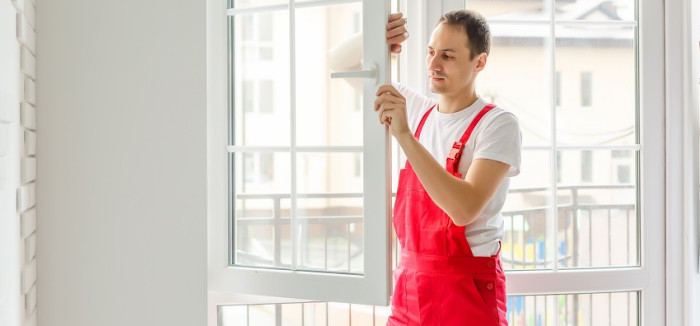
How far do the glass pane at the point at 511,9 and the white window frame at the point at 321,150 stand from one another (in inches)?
24.2

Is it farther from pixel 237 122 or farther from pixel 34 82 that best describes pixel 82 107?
pixel 237 122

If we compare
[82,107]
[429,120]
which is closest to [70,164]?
[82,107]

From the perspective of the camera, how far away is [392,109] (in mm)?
1699

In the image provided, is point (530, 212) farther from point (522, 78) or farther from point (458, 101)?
point (458, 101)

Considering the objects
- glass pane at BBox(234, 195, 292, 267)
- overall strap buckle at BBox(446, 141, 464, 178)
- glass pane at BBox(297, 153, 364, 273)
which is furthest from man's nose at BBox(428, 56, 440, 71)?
glass pane at BBox(234, 195, 292, 267)

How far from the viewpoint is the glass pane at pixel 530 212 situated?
2.25 metres

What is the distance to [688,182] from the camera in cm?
224

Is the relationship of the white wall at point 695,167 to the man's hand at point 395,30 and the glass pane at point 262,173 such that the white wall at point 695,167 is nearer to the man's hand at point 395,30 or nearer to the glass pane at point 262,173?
the man's hand at point 395,30

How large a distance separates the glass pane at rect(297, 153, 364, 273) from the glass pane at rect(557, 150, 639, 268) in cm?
82

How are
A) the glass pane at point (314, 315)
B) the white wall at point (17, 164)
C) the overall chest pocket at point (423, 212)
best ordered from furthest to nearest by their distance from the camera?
the glass pane at point (314, 315)
the overall chest pocket at point (423, 212)
the white wall at point (17, 164)

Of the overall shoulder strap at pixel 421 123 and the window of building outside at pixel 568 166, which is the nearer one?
the overall shoulder strap at pixel 421 123

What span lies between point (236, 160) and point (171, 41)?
0.39 meters

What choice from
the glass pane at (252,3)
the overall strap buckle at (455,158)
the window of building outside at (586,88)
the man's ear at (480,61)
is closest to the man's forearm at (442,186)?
the overall strap buckle at (455,158)

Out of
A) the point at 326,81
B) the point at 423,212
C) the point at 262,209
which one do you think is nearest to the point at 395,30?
the point at 326,81
